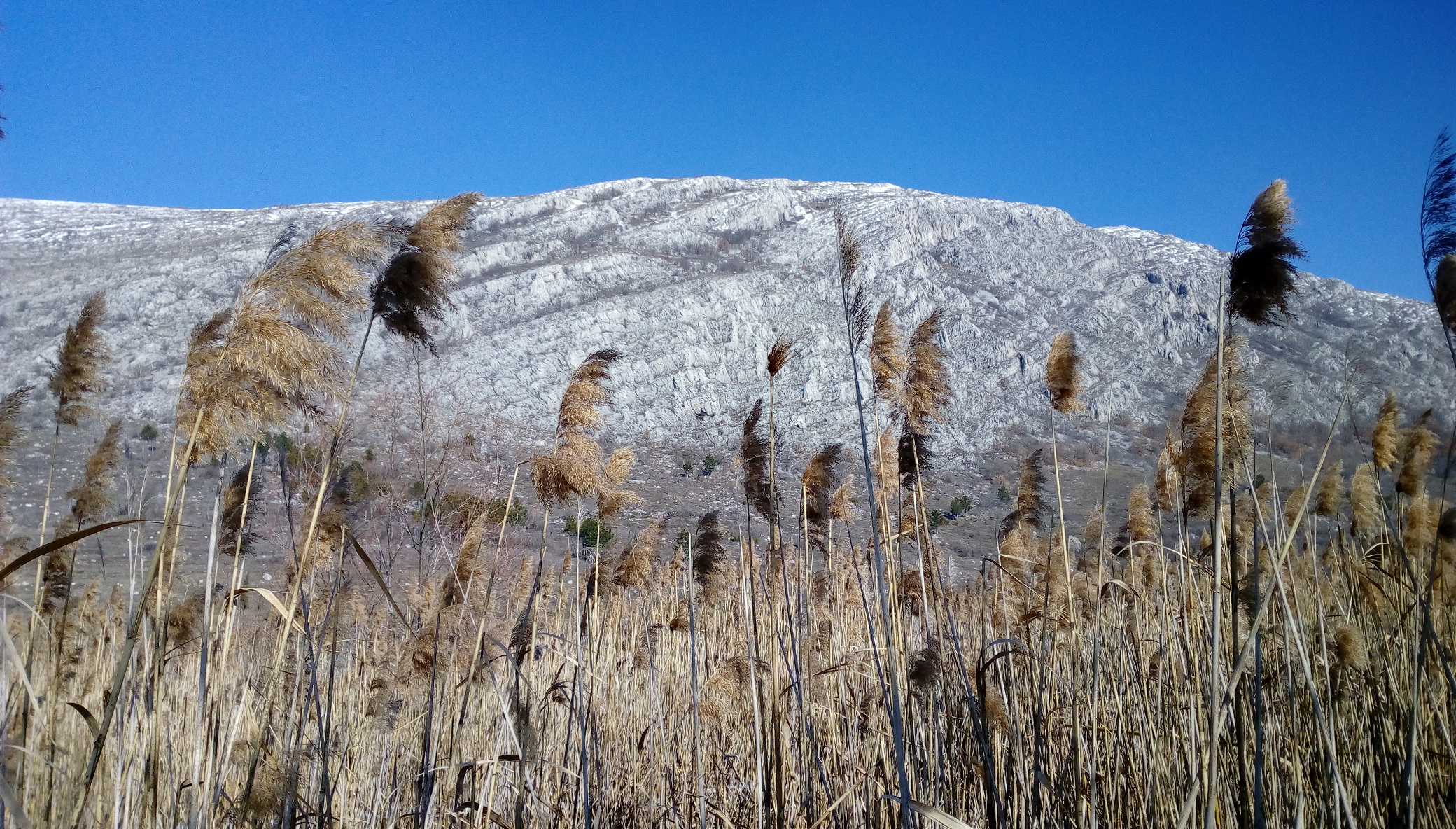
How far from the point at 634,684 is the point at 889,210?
65.5m

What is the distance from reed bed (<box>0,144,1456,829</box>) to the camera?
1.69 m

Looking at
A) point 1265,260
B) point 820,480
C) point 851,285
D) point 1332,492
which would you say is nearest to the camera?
point 1265,260

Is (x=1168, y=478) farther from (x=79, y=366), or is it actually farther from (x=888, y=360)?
(x=79, y=366)

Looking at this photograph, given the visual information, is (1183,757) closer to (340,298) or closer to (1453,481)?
(340,298)

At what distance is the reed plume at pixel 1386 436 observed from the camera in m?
4.15

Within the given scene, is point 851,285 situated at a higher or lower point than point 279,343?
higher

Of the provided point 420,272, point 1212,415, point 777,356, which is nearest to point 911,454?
point 777,356

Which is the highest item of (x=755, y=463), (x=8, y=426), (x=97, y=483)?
(x=8, y=426)

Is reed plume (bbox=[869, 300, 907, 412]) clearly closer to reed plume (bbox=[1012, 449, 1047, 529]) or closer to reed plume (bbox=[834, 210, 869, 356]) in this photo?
reed plume (bbox=[834, 210, 869, 356])

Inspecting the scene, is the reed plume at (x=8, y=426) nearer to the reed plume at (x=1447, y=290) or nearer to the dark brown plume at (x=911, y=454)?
the dark brown plume at (x=911, y=454)

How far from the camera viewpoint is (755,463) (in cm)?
340

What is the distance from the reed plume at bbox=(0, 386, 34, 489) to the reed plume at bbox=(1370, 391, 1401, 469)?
6.07 meters

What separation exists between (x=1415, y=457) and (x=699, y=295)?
168 feet

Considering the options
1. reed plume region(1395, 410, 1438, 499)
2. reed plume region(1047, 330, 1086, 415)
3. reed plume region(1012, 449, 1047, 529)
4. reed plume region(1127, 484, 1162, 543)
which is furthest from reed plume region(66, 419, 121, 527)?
reed plume region(1395, 410, 1438, 499)
